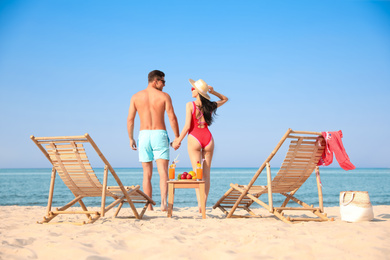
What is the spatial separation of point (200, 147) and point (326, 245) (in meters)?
2.68

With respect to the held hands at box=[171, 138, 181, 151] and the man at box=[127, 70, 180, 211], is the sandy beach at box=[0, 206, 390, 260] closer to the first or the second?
the man at box=[127, 70, 180, 211]

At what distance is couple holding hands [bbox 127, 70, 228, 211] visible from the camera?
17.8 feet

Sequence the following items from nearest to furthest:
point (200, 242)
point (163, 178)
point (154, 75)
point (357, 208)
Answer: point (200, 242) < point (357, 208) < point (163, 178) < point (154, 75)

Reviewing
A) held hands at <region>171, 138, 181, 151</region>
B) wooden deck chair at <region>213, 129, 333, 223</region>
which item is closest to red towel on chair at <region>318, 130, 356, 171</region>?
wooden deck chair at <region>213, 129, 333, 223</region>

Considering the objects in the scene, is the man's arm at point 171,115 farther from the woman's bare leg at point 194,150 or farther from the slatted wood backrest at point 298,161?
the slatted wood backrest at point 298,161

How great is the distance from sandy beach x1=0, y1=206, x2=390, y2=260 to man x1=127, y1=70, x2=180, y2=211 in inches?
67.9

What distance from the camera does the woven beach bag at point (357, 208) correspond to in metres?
4.43

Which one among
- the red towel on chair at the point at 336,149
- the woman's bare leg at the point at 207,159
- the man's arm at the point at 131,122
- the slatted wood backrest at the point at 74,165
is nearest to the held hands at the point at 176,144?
the woman's bare leg at the point at 207,159

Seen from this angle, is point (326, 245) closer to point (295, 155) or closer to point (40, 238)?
point (295, 155)

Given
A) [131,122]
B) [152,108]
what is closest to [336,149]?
[152,108]

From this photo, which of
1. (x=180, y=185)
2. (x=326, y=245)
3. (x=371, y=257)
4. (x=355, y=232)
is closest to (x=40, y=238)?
(x=180, y=185)

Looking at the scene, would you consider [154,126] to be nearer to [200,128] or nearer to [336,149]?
[200,128]

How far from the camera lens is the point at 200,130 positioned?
17.9 feet

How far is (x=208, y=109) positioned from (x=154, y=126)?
0.90 meters
